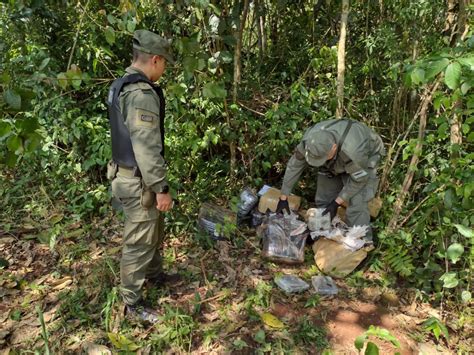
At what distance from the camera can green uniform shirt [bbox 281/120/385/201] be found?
3.52m

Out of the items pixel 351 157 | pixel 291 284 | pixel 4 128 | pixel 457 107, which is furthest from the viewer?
pixel 351 157

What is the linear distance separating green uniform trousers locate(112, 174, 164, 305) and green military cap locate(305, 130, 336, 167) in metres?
1.44

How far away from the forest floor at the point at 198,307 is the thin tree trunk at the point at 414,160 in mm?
568

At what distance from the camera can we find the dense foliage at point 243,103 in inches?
129

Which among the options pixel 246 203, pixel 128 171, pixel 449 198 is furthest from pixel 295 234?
pixel 128 171

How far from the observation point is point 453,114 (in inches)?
116

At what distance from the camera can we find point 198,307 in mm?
3104

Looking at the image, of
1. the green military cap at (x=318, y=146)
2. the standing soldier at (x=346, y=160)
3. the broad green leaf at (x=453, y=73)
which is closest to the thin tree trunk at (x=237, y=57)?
the standing soldier at (x=346, y=160)

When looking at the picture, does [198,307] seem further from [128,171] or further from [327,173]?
[327,173]

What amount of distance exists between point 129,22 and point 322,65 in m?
2.04

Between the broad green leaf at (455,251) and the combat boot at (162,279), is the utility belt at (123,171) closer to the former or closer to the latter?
the combat boot at (162,279)

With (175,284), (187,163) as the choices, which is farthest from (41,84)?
(175,284)

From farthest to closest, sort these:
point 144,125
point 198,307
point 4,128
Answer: point 198,307, point 144,125, point 4,128

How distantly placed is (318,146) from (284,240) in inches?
36.3
